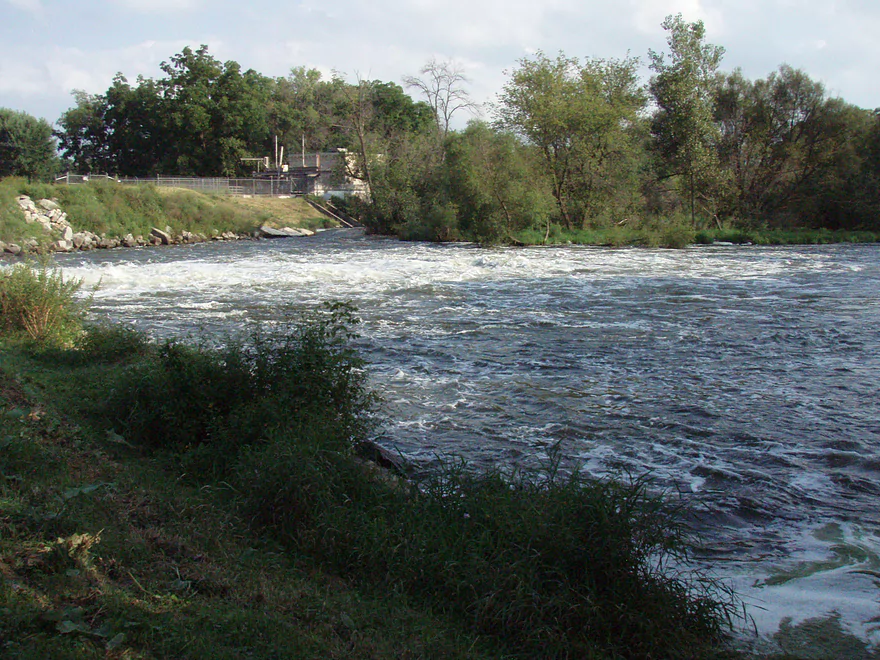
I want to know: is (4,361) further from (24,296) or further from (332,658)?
(332,658)

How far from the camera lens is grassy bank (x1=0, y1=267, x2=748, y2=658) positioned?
3275mm

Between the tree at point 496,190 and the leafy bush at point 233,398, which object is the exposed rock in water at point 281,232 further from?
the leafy bush at point 233,398

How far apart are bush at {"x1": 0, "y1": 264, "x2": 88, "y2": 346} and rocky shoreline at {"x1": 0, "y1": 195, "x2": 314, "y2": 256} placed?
2467 centimetres

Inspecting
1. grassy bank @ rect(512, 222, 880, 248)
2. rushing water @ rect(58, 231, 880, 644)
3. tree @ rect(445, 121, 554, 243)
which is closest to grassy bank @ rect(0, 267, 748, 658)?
rushing water @ rect(58, 231, 880, 644)

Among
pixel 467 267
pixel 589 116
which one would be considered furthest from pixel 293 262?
pixel 589 116

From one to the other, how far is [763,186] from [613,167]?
1182 centimetres

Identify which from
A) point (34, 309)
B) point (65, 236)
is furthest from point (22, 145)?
point (34, 309)

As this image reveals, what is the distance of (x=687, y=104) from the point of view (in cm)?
4266

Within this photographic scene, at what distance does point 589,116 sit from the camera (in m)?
41.4

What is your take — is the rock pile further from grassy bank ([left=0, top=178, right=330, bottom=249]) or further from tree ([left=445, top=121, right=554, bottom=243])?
tree ([left=445, top=121, right=554, bottom=243])

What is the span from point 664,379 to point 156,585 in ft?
26.8

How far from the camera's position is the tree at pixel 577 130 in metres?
41.7

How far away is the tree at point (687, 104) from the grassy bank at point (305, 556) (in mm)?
42248

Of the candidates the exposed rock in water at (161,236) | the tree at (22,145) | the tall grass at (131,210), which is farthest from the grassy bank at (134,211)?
the tree at (22,145)
